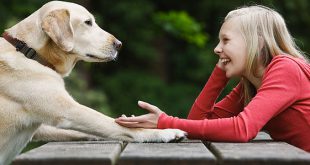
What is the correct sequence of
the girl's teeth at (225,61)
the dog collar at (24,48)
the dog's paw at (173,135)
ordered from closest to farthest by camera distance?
the dog's paw at (173,135)
the girl's teeth at (225,61)
the dog collar at (24,48)

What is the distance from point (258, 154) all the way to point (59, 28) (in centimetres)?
195

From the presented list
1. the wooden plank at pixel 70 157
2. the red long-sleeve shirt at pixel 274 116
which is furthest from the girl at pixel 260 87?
the wooden plank at pixel 70 157

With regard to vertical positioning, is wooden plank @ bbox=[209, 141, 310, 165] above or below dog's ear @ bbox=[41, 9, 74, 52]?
above

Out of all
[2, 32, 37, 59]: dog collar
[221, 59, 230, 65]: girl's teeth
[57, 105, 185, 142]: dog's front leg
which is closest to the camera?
[57, 105, 185, 142]: dog's front leg

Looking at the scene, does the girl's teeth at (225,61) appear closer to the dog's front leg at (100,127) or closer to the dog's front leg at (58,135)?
the dog's front leg at (100,127)

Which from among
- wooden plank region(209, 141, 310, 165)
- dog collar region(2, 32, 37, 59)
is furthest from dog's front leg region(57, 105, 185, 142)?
wooden plank region(209, 141, 310, 165)

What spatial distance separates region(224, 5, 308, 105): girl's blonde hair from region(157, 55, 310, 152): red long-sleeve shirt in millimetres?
145

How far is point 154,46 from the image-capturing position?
15859mm

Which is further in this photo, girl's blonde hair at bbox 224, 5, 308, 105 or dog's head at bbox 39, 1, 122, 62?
dog's head at bbox 39, 1, 122, 62

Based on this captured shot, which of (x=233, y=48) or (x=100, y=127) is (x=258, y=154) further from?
(x=100, y=127)

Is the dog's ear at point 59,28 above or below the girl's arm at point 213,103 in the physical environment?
above

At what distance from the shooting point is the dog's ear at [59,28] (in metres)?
3.95

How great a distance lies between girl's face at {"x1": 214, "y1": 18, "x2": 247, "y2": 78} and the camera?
11.2ft

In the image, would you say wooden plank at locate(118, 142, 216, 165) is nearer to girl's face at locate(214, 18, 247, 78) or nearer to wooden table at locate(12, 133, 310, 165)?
wooden table at locate(12, 133, 310, 165)
